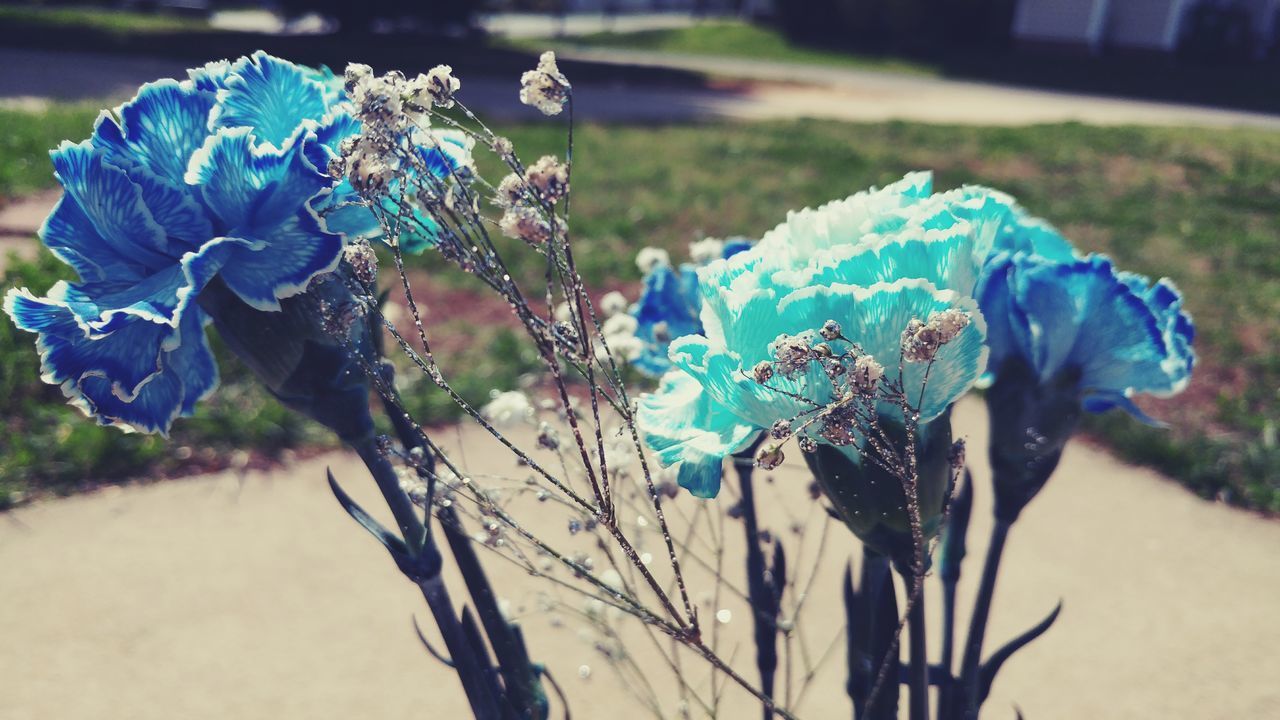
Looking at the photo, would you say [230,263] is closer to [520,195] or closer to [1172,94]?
[520,195]

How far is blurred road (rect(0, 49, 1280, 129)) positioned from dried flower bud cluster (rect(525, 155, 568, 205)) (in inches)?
365

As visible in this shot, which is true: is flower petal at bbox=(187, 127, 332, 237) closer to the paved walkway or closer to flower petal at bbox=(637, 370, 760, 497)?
flower petal at bbox=(637, 370, 760, 497)

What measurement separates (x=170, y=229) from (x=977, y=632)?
2.94 ft

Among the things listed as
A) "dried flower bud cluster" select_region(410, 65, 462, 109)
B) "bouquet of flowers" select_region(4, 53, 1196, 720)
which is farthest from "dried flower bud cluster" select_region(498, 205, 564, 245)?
"dried flower bud cluster" select_region(410, 65, 462, 109)

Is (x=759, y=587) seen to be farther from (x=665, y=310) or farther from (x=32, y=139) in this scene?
(x=32, y=139)

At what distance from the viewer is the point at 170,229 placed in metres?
0.77

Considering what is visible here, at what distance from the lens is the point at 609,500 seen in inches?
31.0

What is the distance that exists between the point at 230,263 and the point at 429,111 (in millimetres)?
203

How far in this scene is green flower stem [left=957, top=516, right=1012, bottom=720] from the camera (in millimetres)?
1054

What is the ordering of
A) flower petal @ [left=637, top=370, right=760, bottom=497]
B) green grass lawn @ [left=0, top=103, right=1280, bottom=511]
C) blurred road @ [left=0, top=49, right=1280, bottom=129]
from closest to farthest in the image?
flower petal @ [left=637, top=370, right=760, bottom=497] < green grass lawn @ [left=0, top=103, right=1280, bottom=511] < blurred road @ [left=0, top=49, right=1280, bottom=129]

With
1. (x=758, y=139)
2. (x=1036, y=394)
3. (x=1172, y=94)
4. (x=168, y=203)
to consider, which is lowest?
(x=1172, y=94)

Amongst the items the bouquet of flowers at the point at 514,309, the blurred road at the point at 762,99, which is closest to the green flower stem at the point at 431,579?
the bouquet of flowers at the point at 514,309

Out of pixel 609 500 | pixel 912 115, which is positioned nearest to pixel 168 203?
pixel 609 500

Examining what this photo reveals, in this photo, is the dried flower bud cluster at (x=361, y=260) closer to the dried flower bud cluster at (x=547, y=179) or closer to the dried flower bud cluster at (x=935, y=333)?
the dried flower bud cluster at (x=547, y=179)
